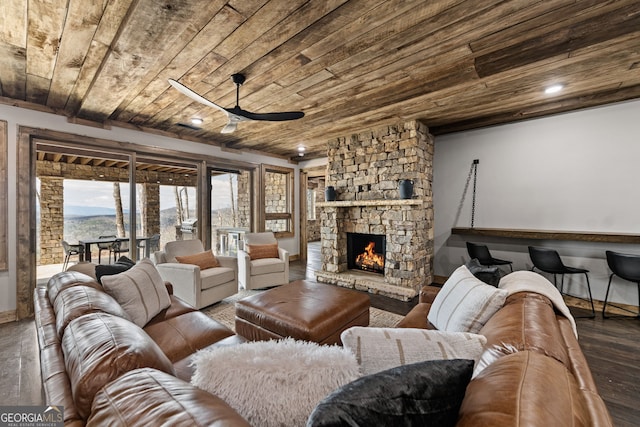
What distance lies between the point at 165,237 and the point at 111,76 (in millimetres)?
2925

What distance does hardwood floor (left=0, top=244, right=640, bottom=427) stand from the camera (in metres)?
1.74

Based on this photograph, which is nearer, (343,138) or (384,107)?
(384,107)

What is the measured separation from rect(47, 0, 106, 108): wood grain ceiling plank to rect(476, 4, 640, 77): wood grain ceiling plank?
2892 millimetres

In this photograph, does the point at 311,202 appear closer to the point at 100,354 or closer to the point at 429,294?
the point at 429,294

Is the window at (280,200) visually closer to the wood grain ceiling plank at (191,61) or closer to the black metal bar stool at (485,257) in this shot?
the wood grain ceiling plank at (191,61)

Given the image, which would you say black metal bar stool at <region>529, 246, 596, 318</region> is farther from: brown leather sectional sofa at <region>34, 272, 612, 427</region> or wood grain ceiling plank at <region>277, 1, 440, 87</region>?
wood grain ceiling plank at <region>277, 1, 440, 87</region>

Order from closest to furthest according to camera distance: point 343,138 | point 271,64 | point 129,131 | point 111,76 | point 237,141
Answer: point 271,64, point 111,76, point 129,131, point 343,138, point 237,141

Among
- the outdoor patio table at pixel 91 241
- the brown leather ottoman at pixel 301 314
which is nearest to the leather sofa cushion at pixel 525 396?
the brown leather ottoman at pixel 301 314

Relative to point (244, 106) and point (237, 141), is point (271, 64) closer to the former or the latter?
point (244, 106)

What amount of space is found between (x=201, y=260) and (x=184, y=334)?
6.19 ft

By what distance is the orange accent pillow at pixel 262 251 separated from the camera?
13.7ft

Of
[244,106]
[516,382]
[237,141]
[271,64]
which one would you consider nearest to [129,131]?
[237,141]

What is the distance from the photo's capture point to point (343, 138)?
4582 mm

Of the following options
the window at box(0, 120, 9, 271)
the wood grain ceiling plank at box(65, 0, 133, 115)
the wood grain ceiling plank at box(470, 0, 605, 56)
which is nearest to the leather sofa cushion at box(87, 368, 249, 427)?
the wood grain ceiling plank at box(65, 0, 133, 115)
